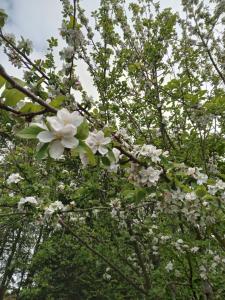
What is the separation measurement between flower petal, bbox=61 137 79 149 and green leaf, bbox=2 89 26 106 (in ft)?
0.77

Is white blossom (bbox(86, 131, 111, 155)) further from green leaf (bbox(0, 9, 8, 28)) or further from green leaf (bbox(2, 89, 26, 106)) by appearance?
green leaf (bbox(0, 9, 8, 28))

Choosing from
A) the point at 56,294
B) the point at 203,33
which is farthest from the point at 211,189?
the point at 56,294

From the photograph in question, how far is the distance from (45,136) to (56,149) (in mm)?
58

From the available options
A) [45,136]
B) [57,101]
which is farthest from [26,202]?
[45,136]

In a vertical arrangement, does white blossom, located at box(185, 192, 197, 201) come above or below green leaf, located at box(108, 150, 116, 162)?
above

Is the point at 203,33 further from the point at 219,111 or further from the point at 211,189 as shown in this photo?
the point at 211,189

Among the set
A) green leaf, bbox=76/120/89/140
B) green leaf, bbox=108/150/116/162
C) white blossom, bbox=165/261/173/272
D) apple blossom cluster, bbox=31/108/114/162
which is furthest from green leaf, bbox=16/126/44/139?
white blossom, bbox=165/261/173/272

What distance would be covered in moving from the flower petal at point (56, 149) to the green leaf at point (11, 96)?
22cm

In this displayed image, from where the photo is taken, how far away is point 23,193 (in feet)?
15.7

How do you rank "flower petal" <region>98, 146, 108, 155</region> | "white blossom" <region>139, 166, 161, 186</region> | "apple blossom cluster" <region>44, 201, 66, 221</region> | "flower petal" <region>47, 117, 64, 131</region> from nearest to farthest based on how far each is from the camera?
"flower petal" <region>47, 117, 64, 131</region>
"flower petal" <region>98, 146, 108, 155</region>
"white blossom" <region>139, 166, 161, 186</region>
"apple blossom cluster" <region>44, 201, 66, 221</region>

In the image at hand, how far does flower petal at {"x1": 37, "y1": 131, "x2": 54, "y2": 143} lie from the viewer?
113 cm

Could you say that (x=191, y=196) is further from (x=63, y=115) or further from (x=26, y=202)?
(x=26, y=202)

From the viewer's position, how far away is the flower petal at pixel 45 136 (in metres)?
1.13

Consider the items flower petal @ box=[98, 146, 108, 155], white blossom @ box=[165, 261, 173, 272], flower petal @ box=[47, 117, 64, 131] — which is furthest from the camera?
white blossom @ box=[165, 261, 173, 272]
